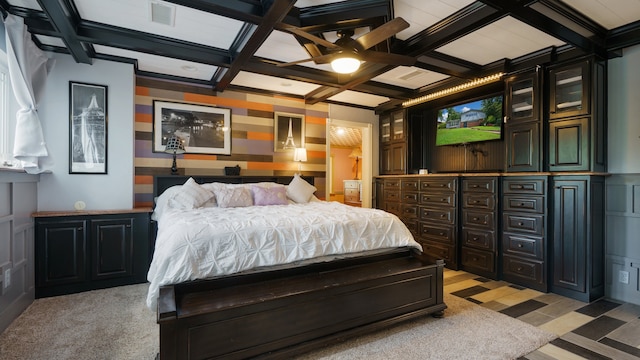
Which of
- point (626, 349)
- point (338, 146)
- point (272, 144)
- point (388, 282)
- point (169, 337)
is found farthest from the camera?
point (338, 146)

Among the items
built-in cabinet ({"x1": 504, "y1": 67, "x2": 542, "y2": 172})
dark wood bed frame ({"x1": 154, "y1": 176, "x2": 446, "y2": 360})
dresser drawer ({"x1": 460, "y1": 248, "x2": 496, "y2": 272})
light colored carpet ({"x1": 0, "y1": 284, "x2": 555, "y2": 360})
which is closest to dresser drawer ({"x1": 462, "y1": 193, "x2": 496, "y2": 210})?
built-in cabinet ({"x1": 504, "y1": 67, "x2": 542, "y2": 172})

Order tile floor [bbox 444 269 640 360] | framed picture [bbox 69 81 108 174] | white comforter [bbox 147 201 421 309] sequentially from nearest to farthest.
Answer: white comforter [bbox 147 201 421 309]
tile floor [bbox 444 269 640 360]
framed picture [bbox 69 81 108 174]

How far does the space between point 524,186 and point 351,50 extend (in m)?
2.61

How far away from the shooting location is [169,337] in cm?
174

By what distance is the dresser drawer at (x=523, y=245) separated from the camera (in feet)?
11.3

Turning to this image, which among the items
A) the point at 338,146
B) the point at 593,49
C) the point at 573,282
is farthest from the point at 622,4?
the point at 338,146

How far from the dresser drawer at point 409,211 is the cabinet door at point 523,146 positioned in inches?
58.5

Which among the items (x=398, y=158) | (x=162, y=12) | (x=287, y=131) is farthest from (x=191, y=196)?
(x=398, y=158)

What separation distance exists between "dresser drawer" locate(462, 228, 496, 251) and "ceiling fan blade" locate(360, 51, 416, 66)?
2372 mm

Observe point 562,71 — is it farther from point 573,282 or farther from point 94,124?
point 94,124

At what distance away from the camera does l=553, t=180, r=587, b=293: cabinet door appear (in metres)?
3.17

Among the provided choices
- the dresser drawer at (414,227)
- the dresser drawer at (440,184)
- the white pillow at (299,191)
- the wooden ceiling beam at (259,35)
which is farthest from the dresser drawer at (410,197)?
the wooden ceiling beam at (259,35)

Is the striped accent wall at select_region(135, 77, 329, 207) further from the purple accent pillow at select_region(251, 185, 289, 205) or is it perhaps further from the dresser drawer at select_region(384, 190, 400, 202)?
the dresser drawer at select_region(384, 190, 400, 202)

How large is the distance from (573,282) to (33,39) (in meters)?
6.21
